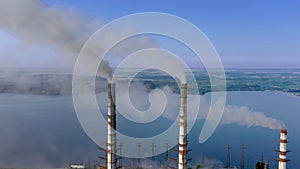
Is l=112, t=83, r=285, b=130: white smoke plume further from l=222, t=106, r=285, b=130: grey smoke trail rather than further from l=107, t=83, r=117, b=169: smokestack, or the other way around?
l=107, t=83, r=117, b=169: smokestack

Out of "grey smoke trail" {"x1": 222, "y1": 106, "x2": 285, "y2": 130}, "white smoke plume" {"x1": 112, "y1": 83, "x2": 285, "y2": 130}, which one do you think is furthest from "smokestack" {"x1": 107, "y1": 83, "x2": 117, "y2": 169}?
"grey smoke trail" {"x1": 222, "y1": 106, "x2": 285, "y2": 130}

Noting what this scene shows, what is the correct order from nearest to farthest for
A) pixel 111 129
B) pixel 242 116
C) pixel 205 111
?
1. pixel 111 129
2. pixel 242 116
3. pixel 205 111

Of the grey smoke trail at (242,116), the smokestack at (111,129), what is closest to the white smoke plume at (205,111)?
the grey smoke trail at (242,116)

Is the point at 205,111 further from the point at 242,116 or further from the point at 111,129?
the point at 111,129

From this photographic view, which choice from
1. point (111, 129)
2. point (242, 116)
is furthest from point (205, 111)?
point (111, 129)

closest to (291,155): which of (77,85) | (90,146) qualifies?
(90,146)

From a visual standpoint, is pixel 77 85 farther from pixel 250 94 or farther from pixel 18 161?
pixel 250 94

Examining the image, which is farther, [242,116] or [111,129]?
[242,116]

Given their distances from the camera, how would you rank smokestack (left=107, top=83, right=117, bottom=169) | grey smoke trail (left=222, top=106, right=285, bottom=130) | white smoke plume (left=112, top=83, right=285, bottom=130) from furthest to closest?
grey smoke trail (left=222, top=106, right=285, bottom=130)
white smoke plume (left=112, top=83, right=285, bottom=130)
smokestack (left=107, top=83, right=117, bottom=169)

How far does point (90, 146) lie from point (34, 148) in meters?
3.57

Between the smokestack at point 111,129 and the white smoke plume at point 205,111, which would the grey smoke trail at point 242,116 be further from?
the smokestack at point 111,129

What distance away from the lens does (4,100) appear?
28.6m

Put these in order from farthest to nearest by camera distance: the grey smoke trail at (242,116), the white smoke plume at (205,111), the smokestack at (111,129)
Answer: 1. the grey smoke trail at (242,116)
2. the white smoke plume at (205,111)
3. the smokestack at (111,129)

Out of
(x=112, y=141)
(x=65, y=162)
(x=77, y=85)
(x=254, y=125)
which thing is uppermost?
(x=77, y=85)
